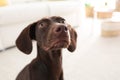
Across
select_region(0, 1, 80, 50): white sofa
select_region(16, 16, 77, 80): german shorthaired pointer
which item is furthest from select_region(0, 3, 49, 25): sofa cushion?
select_region(16, 16, 77, 80): german shorthaired pointer

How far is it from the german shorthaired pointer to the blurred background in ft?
2.27

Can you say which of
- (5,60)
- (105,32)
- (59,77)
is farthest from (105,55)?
(59,77)

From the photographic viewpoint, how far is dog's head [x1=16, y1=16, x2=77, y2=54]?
0.82 meters

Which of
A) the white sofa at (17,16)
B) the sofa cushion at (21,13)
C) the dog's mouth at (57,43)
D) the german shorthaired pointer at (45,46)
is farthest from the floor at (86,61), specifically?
the dog's mouth at (57,43)

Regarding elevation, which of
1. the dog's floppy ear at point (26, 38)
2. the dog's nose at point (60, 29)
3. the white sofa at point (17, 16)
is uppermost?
the dog's nose at point (60, 29)

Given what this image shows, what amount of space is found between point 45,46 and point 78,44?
1610 millimetres

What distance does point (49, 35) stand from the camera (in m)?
0.83

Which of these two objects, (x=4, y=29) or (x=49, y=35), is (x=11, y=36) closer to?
(x=4, y=29)

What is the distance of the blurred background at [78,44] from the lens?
1779 millimetres

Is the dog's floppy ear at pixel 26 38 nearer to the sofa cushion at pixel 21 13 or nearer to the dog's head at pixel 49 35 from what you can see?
the dog's head at pixel 49 35

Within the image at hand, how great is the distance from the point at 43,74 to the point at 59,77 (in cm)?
10

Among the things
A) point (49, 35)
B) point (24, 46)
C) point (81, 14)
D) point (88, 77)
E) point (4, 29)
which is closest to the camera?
point (49, 35)

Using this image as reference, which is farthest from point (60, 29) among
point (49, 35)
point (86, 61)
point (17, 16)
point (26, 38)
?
point (17, 16)

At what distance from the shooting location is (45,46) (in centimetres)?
87
